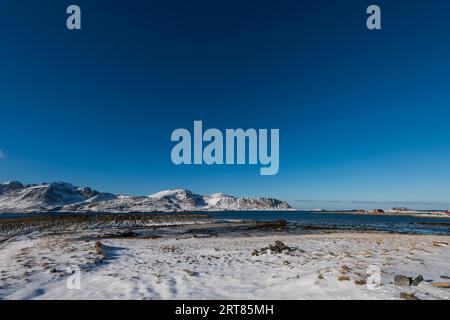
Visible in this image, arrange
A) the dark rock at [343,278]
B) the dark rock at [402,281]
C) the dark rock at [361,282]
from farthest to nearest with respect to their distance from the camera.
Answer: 1. the dark rock at [343,278]
2. the dark rock at [361,282]
3. the dark rock at [402,281]

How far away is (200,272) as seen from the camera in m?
12.1

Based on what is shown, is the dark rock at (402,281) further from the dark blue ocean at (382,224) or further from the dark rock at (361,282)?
the dark blue ocean at (382,224)

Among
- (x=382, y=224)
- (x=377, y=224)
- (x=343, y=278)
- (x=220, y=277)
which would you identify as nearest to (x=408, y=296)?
(x=343, y=278)

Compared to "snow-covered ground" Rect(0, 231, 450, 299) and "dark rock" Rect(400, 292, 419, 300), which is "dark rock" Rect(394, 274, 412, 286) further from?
"dark rock" Rect(400, 292, 419, 300)

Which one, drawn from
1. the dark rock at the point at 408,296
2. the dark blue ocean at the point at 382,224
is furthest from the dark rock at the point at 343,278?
the dark blue ocean at the point at 382,224

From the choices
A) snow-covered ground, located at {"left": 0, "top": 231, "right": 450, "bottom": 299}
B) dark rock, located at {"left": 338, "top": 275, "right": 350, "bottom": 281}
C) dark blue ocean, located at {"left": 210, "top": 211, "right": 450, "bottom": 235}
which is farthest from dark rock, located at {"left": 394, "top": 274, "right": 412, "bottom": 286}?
dark blue ocean, located at {"left": 210, "top": 211, "right": 450, "bottom": 235}

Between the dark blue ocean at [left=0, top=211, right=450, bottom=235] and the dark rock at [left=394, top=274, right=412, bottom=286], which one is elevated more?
the dark rock at [left=394, top=274, right=412, bottom=286]

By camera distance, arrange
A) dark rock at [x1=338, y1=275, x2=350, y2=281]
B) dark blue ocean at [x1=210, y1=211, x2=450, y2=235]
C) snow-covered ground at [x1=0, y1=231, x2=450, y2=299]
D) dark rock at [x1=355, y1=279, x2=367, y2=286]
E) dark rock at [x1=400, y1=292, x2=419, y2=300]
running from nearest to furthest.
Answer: dark rock at [x1=400, y1=292, x2=419, y2=300] → dark rock at [x1=355, y1=279, x2=367, y2=286] → snow-covered ground at [x1=0, y1=231, x2=450, y2=299] → dark rock at [x1=338, y1=275, x2=350, y2=281] → dark blue ocean at [x1=210, y1=211, x2=450, y2=235]

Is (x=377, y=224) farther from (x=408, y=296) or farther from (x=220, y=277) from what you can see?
(x=408, y=296)
